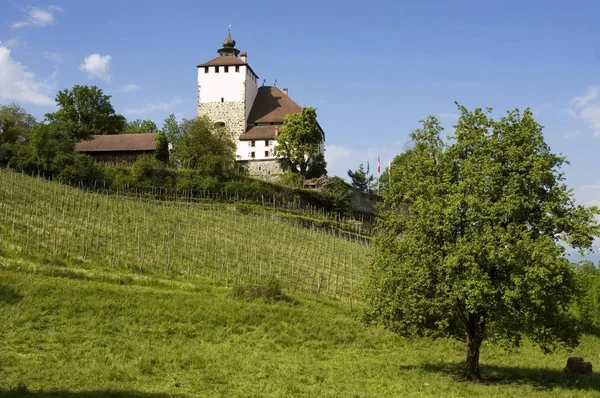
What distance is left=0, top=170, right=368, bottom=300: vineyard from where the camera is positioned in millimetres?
31031

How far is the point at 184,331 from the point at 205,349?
2169 millimetres

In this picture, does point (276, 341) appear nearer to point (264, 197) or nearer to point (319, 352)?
point (319, 352)

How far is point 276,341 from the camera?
22750 millimetres

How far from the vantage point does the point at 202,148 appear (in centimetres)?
6825

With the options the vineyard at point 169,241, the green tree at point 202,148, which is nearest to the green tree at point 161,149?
the green tree at point 202,148

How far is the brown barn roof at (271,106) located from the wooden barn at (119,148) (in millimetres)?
15138

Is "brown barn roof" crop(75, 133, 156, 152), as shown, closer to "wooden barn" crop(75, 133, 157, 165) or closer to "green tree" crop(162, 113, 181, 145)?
"wooden barn" crop(75, 133, 157, 165)

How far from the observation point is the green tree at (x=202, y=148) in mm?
65938

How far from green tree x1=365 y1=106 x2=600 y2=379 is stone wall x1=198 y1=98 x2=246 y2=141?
6043 centimetres

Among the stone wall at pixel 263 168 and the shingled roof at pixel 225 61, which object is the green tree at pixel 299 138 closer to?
the stone wall at pixel 263 168

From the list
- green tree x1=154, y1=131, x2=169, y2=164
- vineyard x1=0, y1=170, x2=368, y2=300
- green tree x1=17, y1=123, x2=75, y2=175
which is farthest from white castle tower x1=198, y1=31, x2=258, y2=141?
vineyard x1=0, y1=170, x2=368, y2=300

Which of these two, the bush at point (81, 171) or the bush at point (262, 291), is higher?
the bush at point (81, 171)

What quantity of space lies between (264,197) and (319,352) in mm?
43427

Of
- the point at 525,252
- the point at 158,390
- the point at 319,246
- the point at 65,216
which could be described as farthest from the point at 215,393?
the point at 319,246
